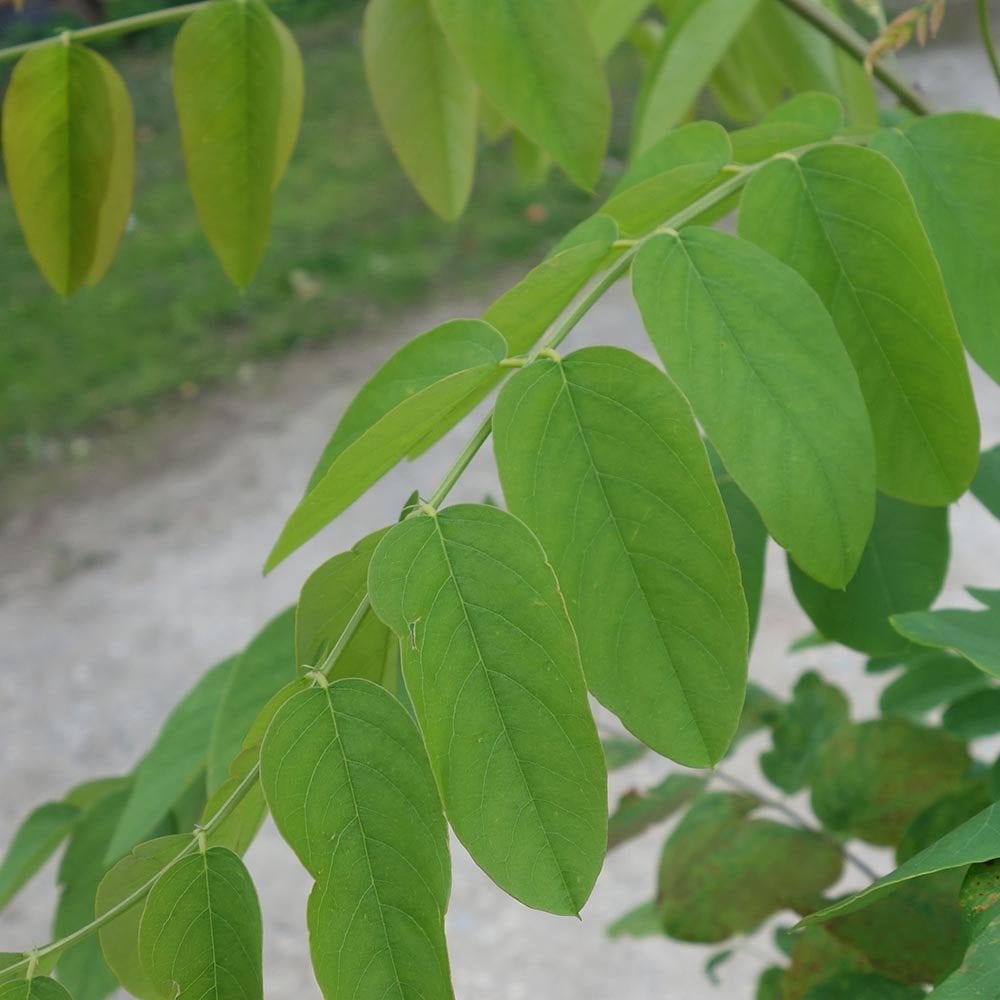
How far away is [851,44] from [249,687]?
1.66ft

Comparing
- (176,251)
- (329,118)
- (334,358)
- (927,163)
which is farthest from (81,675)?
(329,118)

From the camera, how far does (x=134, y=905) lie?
43 centimetres

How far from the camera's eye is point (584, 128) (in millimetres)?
633

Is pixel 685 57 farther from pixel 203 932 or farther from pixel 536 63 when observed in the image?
pixel 203 932

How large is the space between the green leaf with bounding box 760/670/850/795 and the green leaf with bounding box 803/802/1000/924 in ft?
1.71

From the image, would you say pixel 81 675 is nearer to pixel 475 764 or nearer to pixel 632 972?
pixel 632 972

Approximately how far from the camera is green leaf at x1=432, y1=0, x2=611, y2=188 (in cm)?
60

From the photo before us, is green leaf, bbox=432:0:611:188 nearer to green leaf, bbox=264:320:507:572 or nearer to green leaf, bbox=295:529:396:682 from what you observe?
green leaf, bbox=264:320:507:572

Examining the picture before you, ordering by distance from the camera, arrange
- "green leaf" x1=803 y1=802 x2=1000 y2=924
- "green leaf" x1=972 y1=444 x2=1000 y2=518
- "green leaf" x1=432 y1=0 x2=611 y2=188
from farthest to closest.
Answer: "green leaf" x1=972 y1=444 x2=1000 y2=518 → "green leaf" x1=432 y1=0 x2=611 y2=188 → "green leaf" x1=803 y1=802 x2=1000 y2=924

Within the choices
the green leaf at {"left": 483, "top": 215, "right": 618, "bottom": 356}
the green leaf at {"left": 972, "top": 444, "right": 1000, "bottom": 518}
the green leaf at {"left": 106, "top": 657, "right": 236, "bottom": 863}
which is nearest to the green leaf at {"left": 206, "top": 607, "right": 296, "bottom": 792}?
the green leaf at {"left": 106, "top": 657, "right": 236, "bottom": 863}

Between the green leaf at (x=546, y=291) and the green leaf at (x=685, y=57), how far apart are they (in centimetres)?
25

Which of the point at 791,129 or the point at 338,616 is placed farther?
the point at 791,129

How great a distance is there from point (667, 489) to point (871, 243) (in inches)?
6.4

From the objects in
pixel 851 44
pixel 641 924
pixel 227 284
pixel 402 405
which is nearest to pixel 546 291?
pixel 402 405
